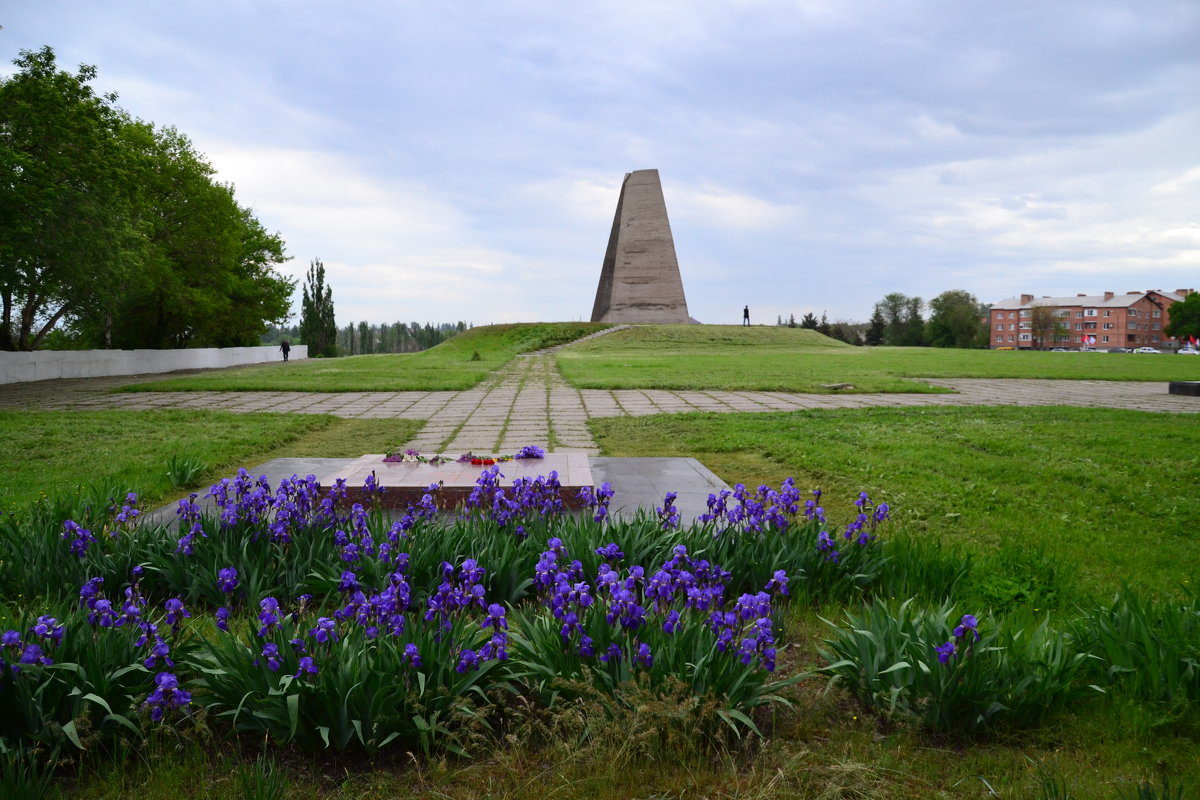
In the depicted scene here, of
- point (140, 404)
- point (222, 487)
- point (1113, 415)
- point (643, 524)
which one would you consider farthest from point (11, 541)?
point (1113, 415)

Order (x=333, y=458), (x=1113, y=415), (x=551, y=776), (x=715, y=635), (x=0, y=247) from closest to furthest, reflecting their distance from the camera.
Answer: (x=551, y=776) < (x=715, y=635) < (x=333, y=458) < (x=1113, y=415) < (x=0, y=247)

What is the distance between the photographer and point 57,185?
15.5m

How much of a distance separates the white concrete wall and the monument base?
18.7 meters

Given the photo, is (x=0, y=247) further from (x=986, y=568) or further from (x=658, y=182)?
(x=658, y=182)

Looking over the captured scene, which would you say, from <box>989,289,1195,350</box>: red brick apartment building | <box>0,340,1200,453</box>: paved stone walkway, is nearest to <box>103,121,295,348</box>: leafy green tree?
<box>0,340,1200,453</box>: paved stone walkway

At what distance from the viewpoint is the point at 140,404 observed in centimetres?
1206

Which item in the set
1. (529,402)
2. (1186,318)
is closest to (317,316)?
(529,402)

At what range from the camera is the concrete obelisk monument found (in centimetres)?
4581

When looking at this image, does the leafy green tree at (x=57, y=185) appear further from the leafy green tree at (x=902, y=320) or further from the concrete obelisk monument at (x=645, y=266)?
the leafy green tree at (x=902, y=320)

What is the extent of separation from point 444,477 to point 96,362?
22.9 meters

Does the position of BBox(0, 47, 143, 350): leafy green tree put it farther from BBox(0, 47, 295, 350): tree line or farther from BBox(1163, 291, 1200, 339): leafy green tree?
BBox(1163, 291, 1200, 339): leafy green tree

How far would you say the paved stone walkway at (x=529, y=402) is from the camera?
8.40 metres

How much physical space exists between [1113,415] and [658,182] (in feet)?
133

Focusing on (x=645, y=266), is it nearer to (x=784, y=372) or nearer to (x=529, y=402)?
(x=784, y=372)
